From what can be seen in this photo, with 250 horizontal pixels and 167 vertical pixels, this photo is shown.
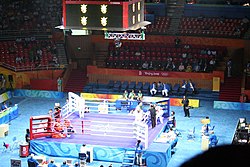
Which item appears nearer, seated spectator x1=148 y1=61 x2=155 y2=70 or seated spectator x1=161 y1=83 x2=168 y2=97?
seated spectator x1=161 y1=83 x2=168 y2=97

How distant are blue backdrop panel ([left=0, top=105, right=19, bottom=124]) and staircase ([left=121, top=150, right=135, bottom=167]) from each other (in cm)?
879

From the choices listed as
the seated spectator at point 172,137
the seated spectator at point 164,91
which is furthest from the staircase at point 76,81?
the seated spectator at point 172,137

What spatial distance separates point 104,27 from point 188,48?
57.2 feet

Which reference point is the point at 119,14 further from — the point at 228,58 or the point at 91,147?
the point at 228,58

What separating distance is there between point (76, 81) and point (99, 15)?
16.6 metres

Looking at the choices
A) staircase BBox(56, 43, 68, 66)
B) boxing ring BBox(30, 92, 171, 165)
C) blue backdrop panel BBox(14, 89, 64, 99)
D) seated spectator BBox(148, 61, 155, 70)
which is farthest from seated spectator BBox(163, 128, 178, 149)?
staircase BBox(56, 43, 68, 66)

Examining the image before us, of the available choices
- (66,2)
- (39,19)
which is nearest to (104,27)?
(66,2)

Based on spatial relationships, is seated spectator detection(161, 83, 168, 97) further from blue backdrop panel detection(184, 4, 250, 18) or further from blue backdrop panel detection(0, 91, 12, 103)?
blue backdrop panel detection(0, 91, 12, 103)

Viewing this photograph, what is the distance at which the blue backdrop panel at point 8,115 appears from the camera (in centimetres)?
2499

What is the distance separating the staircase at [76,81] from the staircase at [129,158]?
14.2m

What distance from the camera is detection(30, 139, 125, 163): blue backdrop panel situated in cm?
1953

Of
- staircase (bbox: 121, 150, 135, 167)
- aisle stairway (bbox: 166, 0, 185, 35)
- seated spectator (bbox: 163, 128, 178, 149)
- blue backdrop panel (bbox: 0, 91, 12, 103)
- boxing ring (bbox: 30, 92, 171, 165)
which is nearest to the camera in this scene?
staircase (bbox: 121, 150, 135, 167)

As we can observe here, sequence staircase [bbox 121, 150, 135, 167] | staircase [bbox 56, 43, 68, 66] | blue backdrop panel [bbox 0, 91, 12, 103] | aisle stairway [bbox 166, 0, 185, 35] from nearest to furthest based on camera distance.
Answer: staircase [bbox 121, 150, 135, 167] < blue backdrop panel [bbox 0, 91, 12, 103] < staircase [bbox 56, 43, 68, 66] < aisle stairway [bbox 166, 0, 185, 35]

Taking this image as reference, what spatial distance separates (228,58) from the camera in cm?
3334
